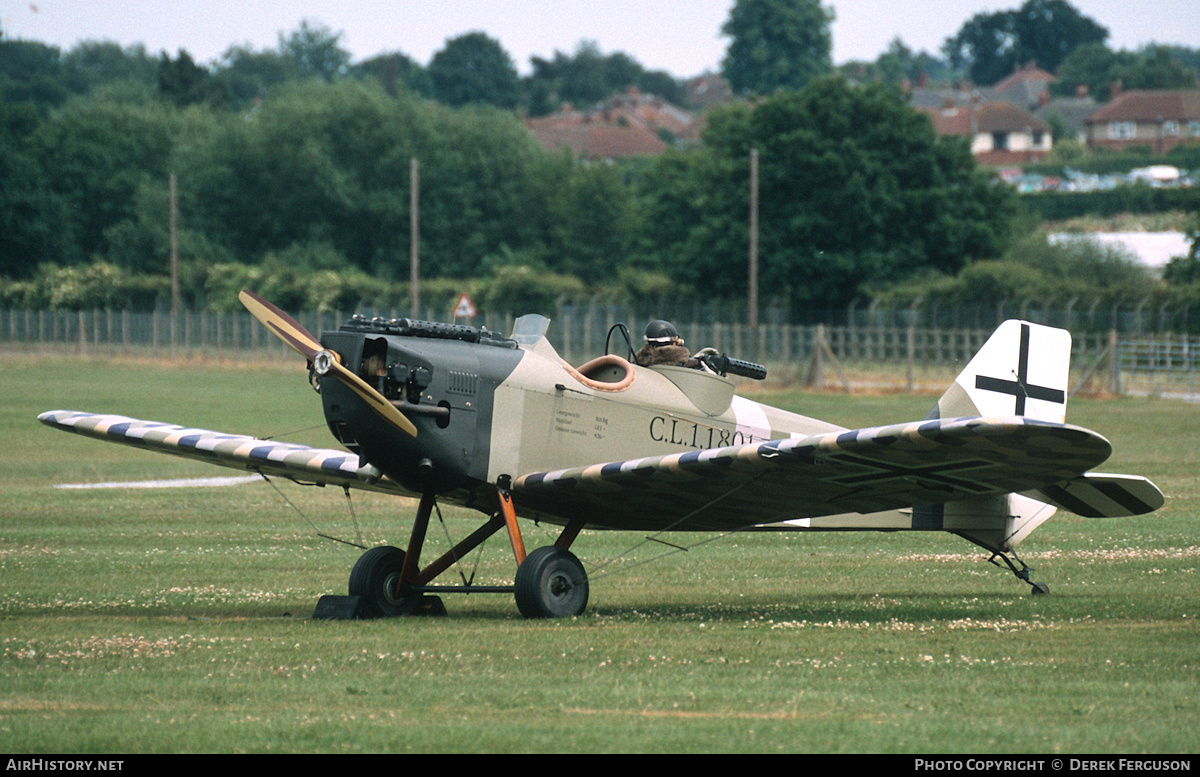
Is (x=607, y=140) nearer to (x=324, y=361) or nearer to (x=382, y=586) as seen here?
(x=382, y=586)

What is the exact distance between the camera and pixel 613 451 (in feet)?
36.4

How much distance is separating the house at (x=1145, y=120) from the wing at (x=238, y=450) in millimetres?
174329

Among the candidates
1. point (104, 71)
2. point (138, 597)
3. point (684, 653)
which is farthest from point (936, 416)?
point (104, 71)

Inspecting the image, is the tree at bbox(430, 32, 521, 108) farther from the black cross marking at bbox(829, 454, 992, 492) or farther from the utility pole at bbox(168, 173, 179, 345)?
the black cross marking at bbox(829, 454, 992, 492)

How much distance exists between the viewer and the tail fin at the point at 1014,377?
11.4 metres

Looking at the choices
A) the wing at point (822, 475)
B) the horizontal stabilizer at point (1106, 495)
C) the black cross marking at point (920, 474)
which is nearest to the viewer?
the wing at point (822, 475)

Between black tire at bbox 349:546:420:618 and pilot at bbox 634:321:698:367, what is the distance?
2407 millimetres

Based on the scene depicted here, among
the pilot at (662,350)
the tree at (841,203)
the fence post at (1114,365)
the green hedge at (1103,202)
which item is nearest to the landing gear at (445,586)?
the pilot at (662,350)

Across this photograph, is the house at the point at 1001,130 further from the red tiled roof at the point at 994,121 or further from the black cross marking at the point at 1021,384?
the black cross marking at the point at 1021,384

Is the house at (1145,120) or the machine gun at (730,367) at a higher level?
the house at (1145,120)

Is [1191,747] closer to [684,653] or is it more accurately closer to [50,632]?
Answer: [684,653]

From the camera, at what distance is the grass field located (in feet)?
22.1

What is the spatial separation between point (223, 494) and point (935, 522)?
12.5 meters

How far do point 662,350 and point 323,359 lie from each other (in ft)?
10.0
